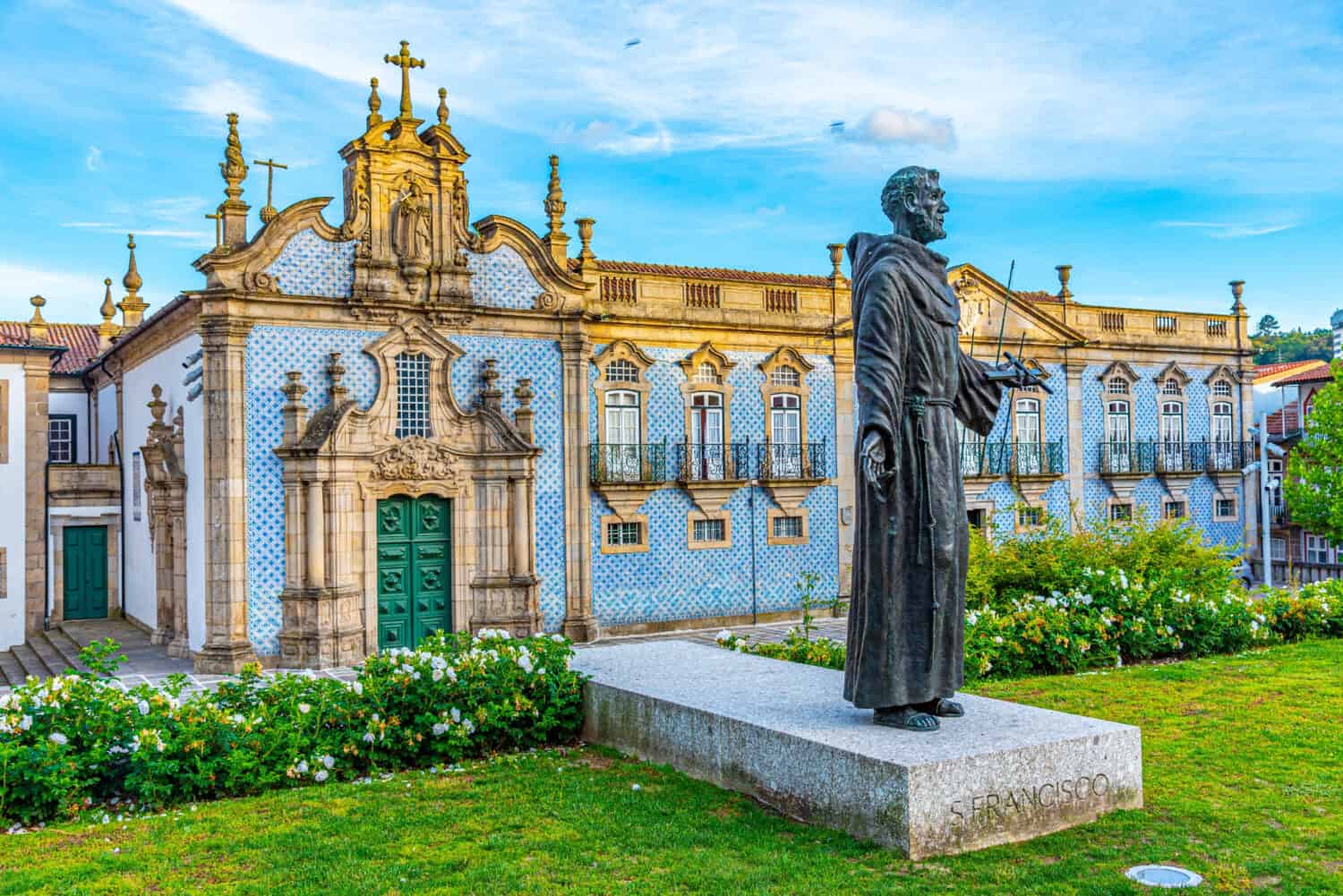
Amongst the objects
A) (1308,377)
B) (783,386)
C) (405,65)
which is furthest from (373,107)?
(1308,377)

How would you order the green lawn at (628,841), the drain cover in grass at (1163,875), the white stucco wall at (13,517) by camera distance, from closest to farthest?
the drain cover in grass at (1163,875)
the green lawn at (628,841)
the white stucco wall at (13,517)

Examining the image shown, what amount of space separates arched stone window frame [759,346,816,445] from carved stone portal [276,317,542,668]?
495 centimetres

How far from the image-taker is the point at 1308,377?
34.6m

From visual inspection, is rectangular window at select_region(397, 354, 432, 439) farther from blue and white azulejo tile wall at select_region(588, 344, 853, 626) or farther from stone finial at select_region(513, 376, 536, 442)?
blue and white azulejo tile wall at select_region(588, 344, 853, 626)

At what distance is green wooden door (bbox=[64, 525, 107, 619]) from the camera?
23.0 m

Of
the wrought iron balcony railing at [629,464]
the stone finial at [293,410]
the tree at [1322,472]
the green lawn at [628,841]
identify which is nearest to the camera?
the green lawn at [628,841]

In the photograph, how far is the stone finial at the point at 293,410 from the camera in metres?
17.1

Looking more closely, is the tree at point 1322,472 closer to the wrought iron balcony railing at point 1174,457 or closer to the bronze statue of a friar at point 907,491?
the wrought iron balcony railing at point 1174,457

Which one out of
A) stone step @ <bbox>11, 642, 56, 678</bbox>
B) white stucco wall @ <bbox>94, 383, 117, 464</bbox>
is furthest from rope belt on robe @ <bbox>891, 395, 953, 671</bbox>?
white stucco wall @ <bbox>94, 383, 117, 464</bbox>

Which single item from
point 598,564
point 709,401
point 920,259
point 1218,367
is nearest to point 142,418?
point 598,564

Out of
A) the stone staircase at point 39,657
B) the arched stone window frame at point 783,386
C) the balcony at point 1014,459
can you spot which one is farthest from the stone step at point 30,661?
the balcony at point 1014,459

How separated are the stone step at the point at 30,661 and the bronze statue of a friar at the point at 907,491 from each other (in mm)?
14585

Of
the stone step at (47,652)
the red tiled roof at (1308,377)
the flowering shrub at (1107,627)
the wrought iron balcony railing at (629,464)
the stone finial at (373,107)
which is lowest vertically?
the stone step at (47,652)

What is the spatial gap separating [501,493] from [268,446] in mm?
3599
